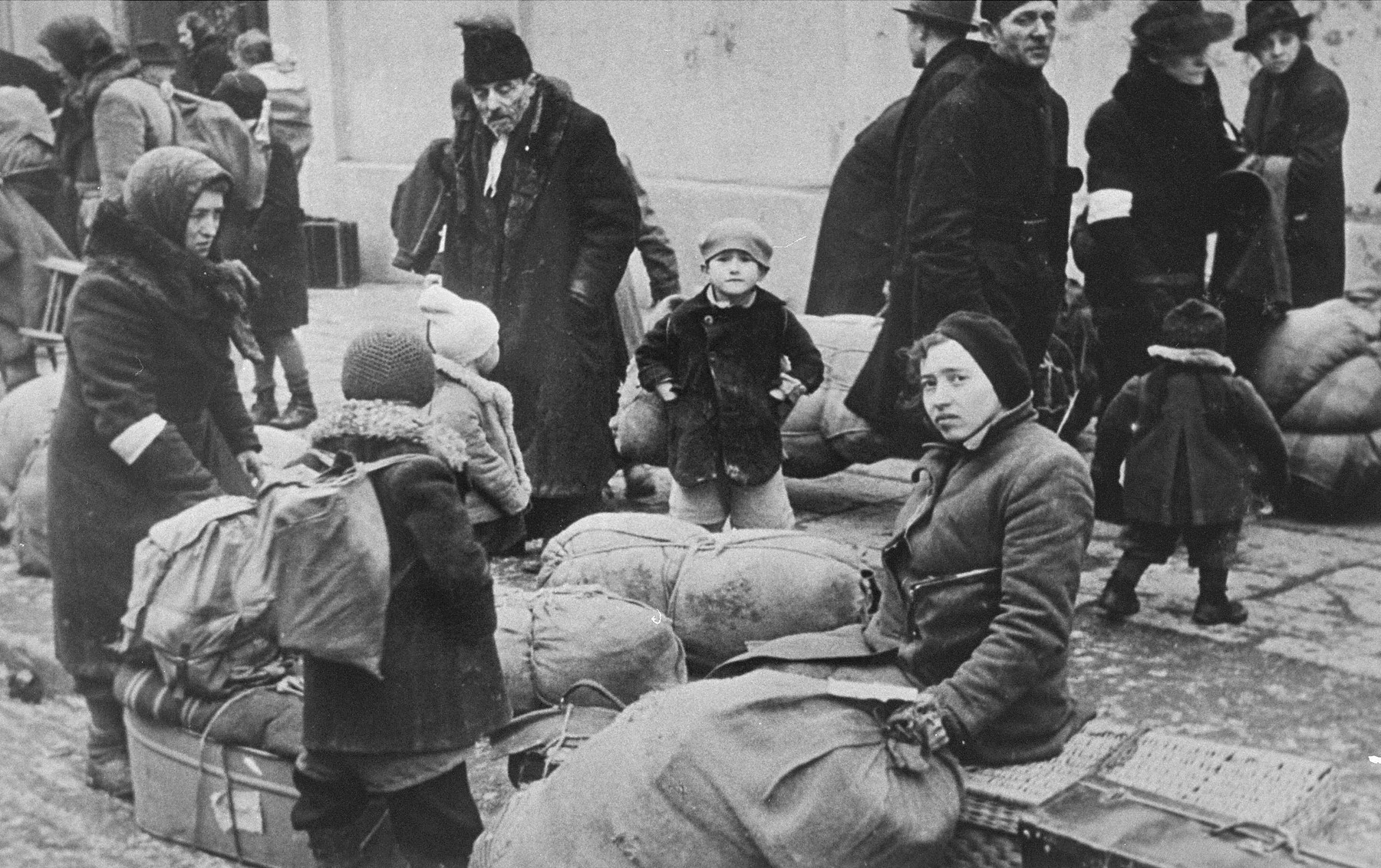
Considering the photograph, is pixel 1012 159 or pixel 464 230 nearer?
pixel 1012 159

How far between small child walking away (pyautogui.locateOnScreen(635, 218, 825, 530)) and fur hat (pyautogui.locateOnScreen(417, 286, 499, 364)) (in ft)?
1.91

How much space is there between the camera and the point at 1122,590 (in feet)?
19.9

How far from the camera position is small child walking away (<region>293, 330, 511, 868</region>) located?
13.6 feet

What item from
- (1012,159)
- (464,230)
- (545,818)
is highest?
(1012,159)

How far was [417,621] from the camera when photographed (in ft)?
13.7

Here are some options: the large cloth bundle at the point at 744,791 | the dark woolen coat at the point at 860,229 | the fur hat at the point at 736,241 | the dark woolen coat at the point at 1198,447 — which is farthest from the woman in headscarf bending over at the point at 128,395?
the dark woolen coat at the point at 860,229

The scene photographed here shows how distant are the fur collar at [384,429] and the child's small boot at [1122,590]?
2.70 metres

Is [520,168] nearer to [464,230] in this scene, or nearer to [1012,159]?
[464,230]

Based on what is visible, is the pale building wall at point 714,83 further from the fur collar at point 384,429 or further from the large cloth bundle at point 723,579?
the fur collar at point 384,429

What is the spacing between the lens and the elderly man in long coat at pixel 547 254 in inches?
270

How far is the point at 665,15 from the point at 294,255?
3.58 m

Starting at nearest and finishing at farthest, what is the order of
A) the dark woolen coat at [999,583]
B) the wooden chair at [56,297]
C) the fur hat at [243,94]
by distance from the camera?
1. the dark woolen coat at [999,583]
2. the wooden chair at [56,297]
3. the fur hat at [243,94]

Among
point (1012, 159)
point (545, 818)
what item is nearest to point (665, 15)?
point (1012, 159)

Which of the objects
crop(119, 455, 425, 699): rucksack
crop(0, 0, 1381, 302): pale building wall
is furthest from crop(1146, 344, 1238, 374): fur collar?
crop(0, 0, 1381, 302): pale building wall
